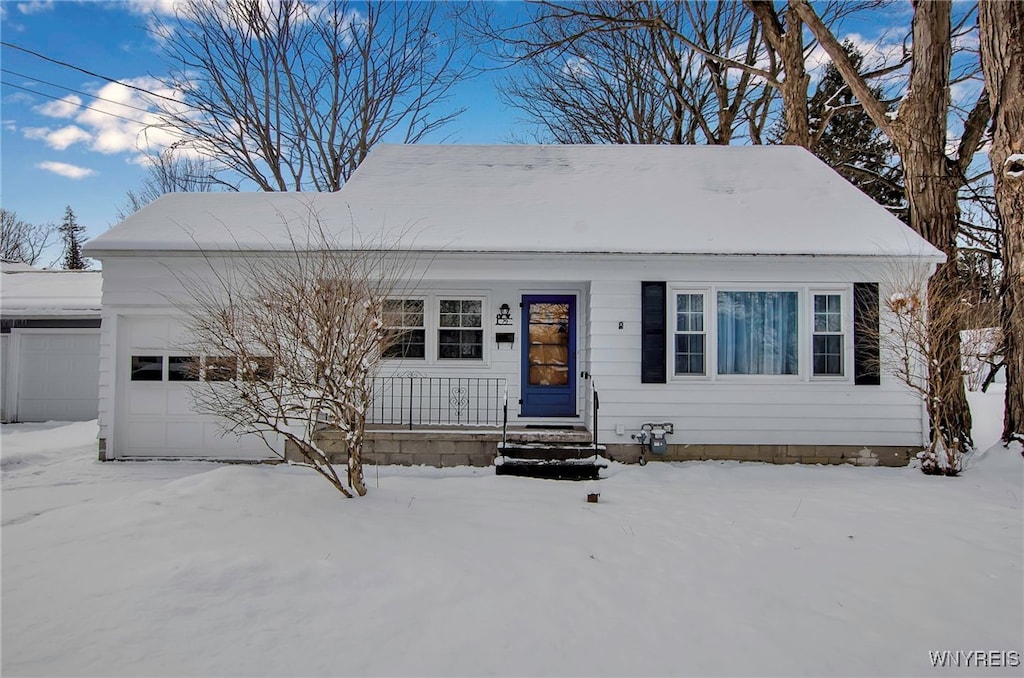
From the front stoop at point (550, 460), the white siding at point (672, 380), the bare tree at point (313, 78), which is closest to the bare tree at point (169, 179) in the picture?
the bare tree at point (313, 78)

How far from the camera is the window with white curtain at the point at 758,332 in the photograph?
796 centimetres

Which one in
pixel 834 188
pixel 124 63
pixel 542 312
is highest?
pixel 124 63

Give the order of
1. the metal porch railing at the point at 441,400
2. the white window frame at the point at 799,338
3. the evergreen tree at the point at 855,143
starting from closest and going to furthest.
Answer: the white window frame at the point at 799,338
the metal porch railing at the point at 441,400
the evergreen tree at the point at 855,143

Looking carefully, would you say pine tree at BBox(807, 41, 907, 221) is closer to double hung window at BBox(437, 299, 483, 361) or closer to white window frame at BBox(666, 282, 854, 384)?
white window frame at BBox(666, 282, 854, 384)

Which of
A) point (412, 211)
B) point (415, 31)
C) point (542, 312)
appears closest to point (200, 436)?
point (412, 211)

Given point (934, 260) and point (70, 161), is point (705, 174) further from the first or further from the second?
point (70, 161)

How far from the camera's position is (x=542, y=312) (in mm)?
8992

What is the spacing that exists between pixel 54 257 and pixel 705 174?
39.6 m

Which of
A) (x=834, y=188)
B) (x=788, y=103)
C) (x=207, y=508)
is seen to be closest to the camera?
(x=207, y=508)

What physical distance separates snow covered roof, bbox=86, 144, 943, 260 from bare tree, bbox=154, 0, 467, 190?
983 centimetres

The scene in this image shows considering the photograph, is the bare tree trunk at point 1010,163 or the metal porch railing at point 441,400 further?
the metal porch railing at point 441,400

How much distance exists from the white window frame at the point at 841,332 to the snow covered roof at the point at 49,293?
14.0 meters

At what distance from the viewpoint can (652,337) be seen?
7.81 m

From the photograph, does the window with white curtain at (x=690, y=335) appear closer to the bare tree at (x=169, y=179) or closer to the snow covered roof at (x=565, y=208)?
the snow covered roof at (x=565, y=208)
